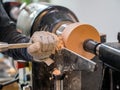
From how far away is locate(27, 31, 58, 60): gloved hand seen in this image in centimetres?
66

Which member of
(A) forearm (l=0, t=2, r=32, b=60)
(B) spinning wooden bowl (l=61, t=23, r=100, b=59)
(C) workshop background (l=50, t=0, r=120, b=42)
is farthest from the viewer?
(C) workshop background (l=50, t=0, r=120, b=42)

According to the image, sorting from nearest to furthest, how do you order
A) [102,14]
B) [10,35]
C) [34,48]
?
[34,48] → [10,35] → [102,14]

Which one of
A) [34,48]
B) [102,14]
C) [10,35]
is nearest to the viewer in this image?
[34,48]

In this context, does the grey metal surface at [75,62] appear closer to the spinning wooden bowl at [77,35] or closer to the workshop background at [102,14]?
the spinning wooden bowl at [77,35]

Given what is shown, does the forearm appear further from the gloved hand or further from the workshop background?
the workshop background

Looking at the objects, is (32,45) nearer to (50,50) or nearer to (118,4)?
(50,50)

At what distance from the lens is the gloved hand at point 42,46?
0.66 metres

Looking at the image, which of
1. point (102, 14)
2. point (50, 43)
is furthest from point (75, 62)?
point (102, 14)

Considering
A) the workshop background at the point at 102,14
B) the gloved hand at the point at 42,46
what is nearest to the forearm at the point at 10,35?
the gloved hand at the point at 42,46

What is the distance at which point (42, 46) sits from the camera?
679 mm

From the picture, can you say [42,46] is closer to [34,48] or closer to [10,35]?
[34,48]

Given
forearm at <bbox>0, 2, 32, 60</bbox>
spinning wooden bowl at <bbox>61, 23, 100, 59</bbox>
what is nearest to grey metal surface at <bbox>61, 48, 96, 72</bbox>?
spinning wooden bowl at <bbox>61, 23, 100, 59</bbox>

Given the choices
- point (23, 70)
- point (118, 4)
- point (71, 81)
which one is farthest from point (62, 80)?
point (118, 4)

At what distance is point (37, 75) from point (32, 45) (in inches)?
9.3
